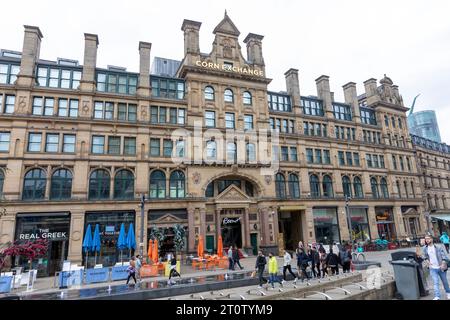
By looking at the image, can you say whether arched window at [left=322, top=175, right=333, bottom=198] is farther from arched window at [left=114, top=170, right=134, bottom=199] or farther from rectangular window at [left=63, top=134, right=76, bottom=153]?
rectangular window at [left=63, top=134, right=76, bottom=153]

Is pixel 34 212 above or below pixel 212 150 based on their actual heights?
below

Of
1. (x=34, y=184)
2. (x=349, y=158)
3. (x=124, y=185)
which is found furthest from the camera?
(x=349, y=158)

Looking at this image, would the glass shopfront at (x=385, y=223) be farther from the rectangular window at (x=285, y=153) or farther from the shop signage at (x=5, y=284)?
the shop signage at (x=5, y=284)

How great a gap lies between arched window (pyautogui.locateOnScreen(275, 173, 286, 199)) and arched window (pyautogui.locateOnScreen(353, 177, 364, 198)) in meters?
12.7

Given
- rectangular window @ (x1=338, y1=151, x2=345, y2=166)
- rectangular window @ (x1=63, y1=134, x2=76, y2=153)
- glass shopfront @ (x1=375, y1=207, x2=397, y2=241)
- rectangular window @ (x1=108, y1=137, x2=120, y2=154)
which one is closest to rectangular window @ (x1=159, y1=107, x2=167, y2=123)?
rectangular window @ (x1=108, y1=137, x2=120, y2=154)

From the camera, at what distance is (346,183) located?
4209 centimetres

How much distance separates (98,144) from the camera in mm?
30078

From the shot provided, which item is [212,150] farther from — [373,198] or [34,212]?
[373,198]

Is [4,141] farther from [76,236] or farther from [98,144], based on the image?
[76,236]

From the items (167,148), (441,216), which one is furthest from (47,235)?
(441,216)

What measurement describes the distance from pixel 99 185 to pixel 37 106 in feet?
33.6

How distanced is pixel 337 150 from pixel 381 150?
33.4 feet

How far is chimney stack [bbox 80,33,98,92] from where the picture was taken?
30.6m
